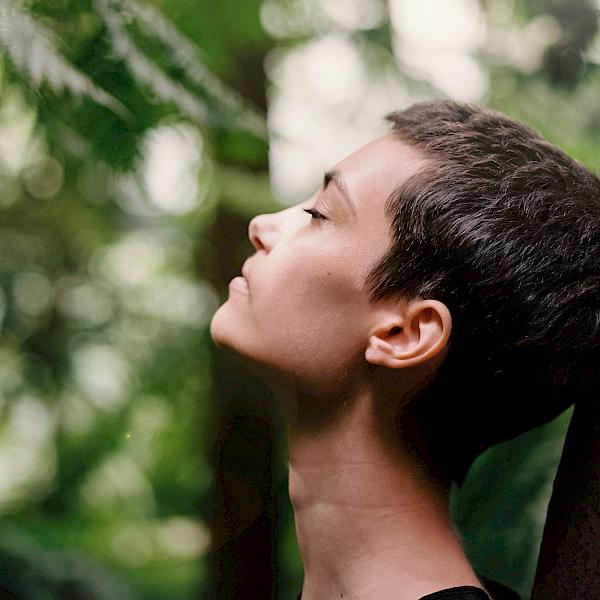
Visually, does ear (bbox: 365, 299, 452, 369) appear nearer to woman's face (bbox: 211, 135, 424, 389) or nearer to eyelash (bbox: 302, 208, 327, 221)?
woman's face (bbox: 211, 135, 424, 389)

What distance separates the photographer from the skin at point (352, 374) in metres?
1.02

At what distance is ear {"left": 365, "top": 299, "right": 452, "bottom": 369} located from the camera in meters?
0.99

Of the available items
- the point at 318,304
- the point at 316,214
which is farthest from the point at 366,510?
the point at 316,214

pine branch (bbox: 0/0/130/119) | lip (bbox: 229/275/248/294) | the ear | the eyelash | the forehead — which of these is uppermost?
pine branch (bbox: 0/0/130/119)

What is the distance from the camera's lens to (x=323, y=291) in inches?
40.8

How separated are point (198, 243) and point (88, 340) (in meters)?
0.49

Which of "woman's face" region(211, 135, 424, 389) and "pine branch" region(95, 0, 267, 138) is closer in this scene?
"woman's face" region(211, 135, 424, 389)

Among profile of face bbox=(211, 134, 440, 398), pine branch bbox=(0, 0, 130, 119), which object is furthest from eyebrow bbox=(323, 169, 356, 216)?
pine branch bbox=(0, 0, 130, 119)

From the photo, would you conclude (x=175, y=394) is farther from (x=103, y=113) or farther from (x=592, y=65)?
(x=592, y=65)

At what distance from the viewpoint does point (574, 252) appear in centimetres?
105

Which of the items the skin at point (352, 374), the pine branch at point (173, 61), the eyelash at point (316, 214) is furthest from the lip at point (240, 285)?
the pine branch at point (173, 61)

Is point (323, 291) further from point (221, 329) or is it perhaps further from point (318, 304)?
point (221, 329)

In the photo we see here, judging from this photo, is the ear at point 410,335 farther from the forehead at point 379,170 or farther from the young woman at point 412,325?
the forehead at point 379,170

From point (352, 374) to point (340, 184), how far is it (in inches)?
10.9
